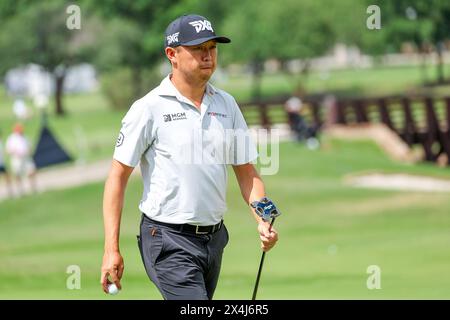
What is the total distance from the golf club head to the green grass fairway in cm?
589

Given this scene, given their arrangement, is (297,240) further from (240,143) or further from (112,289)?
(112,289)

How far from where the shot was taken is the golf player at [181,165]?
6.82m

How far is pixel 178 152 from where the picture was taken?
6.82 m

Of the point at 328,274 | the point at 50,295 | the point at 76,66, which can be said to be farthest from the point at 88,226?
the point at 76,66

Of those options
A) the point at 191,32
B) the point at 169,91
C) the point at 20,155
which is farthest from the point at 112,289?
the point at 20,155

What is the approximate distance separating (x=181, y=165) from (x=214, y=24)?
8250 cm

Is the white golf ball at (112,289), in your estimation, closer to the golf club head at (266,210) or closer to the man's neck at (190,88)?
the golf club head at (266,210)

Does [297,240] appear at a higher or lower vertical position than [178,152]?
lower

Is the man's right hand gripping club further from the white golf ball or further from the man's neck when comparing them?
the man's neck

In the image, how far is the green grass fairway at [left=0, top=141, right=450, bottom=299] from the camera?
14961 mm

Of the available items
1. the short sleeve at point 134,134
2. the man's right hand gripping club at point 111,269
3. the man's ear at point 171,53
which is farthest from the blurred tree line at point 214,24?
the man's right hand gripping club at point 111,269

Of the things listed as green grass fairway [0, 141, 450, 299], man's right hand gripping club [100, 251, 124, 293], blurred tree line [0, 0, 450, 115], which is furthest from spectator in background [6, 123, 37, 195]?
blurred tree line [0, 0, 450, 115]
